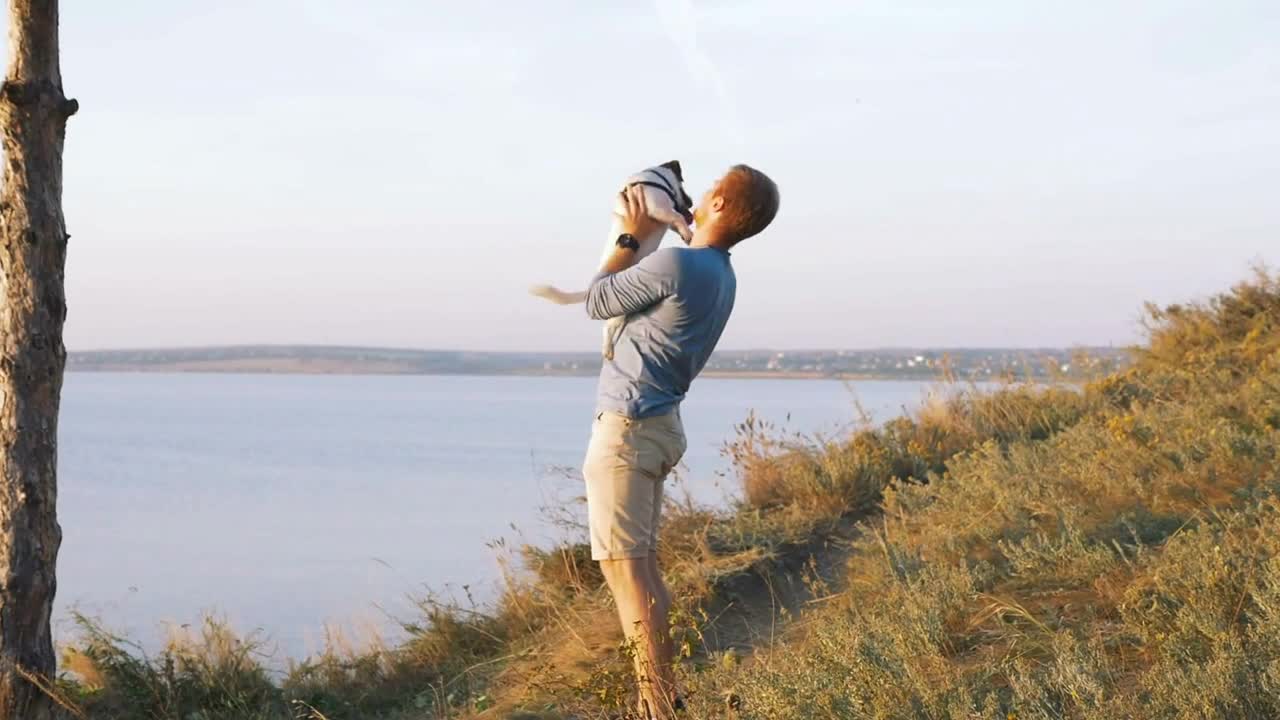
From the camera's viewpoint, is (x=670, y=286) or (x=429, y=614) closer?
(x=670, y=286)

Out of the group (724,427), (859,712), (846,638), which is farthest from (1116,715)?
(724,427)

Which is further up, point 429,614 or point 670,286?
point 670,286

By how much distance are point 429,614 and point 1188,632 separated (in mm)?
4660

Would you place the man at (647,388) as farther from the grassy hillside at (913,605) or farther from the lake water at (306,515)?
the lake water at (306,515)

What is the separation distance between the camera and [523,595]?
7.71 meters

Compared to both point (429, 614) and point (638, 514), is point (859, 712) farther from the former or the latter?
point (429, 614)

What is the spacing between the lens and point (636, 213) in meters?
4.25

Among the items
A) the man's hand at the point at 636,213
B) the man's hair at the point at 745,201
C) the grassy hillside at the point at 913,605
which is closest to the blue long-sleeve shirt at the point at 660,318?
the man's hair at the point at 745,201

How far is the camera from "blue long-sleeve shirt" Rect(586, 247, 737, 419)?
402 centimetres

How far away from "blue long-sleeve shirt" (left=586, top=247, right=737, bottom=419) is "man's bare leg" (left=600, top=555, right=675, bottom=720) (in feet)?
1.81

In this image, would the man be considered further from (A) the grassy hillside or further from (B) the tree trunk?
(B) the tree trunk

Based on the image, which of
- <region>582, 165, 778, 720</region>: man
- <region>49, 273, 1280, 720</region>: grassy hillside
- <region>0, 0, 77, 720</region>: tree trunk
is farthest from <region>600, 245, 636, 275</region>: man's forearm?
<region>0, 0, 77, 720</region>: tree trunk

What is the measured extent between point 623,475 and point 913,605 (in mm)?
1457

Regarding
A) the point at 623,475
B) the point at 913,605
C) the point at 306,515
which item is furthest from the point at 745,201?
the point at 306,515
